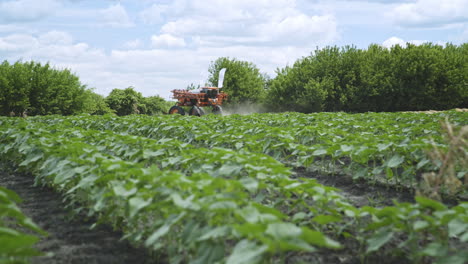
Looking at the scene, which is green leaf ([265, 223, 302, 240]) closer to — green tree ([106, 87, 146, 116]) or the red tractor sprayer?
the red tractor sprayer

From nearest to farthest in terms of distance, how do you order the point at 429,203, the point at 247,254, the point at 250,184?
the point at 247,254
the point at 429,203
the point at 250,184

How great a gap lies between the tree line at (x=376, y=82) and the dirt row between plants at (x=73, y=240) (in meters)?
24.3

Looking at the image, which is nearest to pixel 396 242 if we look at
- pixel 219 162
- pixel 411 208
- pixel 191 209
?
pixel 411 208

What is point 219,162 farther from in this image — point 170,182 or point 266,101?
point 266,101

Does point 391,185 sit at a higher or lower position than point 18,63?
lower

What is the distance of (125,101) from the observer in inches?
1288

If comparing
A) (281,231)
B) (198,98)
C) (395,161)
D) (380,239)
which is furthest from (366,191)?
(198,98)

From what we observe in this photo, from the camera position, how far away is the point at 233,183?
99.2 inches

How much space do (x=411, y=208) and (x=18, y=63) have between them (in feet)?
88.5

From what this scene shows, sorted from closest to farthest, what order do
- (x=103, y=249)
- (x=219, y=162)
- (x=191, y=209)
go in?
(x=191, y=209)
(x=103, y=249)
(x=219, y=162)

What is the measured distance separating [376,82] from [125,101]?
1992 cm

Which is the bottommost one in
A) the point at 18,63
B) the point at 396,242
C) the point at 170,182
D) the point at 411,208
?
the point at 396,242

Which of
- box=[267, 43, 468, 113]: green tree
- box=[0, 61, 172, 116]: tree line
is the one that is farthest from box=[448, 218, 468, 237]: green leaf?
box=[267, 43, 468, 113]: green tree

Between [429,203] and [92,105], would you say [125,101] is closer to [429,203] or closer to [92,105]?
[92,105]
